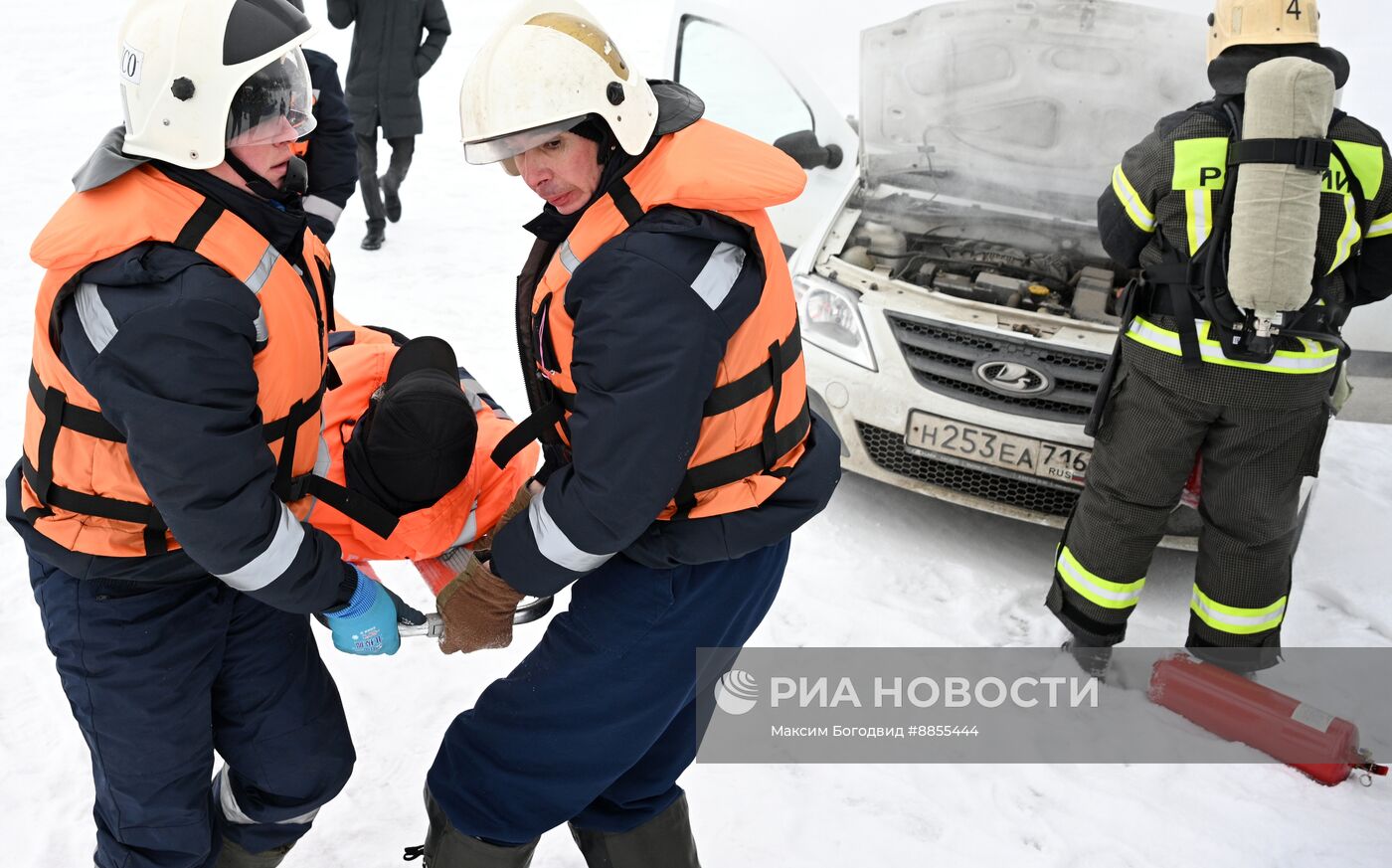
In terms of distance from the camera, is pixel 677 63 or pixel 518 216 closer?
pixel 677 63

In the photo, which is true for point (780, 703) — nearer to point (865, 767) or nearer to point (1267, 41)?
point (865, 767)

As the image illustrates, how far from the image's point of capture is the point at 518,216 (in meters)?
8.23

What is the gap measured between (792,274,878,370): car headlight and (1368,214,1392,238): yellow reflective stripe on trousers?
1686 mm

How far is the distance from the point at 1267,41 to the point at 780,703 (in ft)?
7.99

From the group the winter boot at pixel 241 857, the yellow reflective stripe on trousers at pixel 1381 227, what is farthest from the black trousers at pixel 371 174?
the yellow reflective stripe on trousers at pixel 1381 227

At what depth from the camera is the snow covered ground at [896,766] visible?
10.1 feet

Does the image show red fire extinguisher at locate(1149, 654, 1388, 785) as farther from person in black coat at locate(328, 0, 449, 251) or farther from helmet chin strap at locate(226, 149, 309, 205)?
person in black coat at locate(328, 0, 449, 251)

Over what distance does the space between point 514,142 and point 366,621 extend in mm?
1122

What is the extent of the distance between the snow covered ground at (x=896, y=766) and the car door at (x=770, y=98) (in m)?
0.75

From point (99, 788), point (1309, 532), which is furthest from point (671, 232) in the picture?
point (1309, 532)

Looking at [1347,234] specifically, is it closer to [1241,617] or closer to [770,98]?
[1241,617]

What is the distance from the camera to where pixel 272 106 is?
2.18 m

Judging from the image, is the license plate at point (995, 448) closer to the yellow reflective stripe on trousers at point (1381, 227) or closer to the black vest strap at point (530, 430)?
the yellow reflective stripe on trousers at point (1381, 227)

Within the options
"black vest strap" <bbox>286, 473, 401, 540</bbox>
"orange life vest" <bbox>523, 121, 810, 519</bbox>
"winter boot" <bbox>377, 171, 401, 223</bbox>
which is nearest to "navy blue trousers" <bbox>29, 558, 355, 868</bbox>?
"black vest strap" <bbox>286, 473, 401, 540</bbox>
